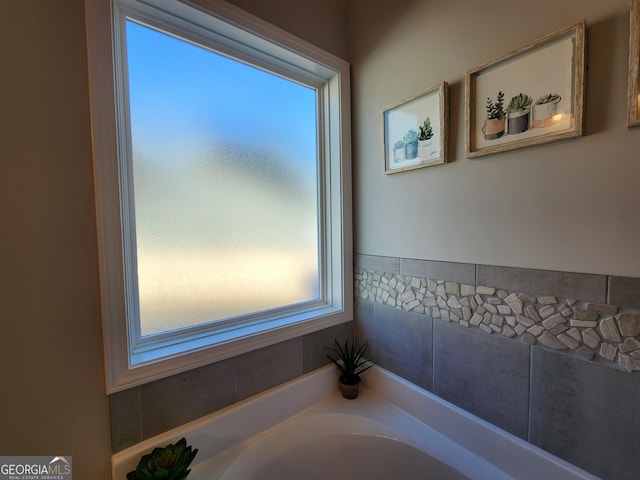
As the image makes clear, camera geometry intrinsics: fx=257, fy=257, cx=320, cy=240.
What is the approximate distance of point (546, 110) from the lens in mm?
771

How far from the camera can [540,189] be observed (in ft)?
2.63

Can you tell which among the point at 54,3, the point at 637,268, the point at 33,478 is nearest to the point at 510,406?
the point at 637,268

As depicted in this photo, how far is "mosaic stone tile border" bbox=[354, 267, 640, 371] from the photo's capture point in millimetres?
685

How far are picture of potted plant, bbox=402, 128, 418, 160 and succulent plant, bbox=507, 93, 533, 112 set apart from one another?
0.34 metres

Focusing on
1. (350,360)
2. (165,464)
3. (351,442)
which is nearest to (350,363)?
(350,360)

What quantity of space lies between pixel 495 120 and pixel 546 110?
135 mm

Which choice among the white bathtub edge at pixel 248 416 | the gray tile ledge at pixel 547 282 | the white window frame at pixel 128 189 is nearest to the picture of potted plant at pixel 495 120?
the gray tile ledge at pixel 547 282

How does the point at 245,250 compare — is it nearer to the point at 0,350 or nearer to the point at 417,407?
the point at 0,350

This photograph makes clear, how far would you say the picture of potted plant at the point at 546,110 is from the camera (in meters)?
0.76

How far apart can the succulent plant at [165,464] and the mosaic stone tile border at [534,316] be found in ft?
3.27

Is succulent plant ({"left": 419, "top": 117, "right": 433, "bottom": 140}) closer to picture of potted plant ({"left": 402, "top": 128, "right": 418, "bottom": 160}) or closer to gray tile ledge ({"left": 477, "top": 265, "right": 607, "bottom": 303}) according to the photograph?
picture of potted plant ({"left": 402, "top": 128, "right": 418, "bottom": 160})

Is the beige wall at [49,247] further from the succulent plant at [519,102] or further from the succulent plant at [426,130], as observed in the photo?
the succulent plant at [519,102]

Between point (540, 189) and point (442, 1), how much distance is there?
84 cm

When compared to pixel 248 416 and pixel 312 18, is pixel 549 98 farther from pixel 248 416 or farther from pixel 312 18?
pixel 248 416
